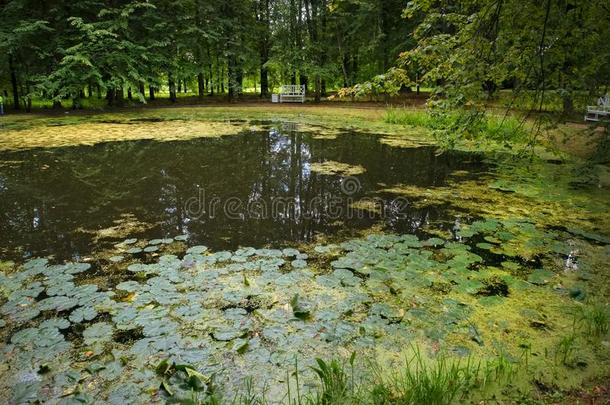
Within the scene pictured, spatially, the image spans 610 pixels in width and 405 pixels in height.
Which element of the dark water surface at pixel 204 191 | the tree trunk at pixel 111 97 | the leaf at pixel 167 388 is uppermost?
the tree trunk at pixel 111 97

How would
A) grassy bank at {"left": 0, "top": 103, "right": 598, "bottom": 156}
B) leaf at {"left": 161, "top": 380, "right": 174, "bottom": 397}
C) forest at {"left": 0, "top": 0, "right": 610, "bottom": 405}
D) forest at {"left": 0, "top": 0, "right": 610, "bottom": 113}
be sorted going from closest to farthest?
leaf at {"left": 161, "top": 380, "right": 174, "bottom": 397} < forest at {"left": 0, "top": 0, "right": 610, "bottom": 405} < forest at {"left": 0, "top": 0, "right": 610, "bottom": 113} < grassy bank at {"left": 0, "top": 103, "right": 598, "bottom": 156}

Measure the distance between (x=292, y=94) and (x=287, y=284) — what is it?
667 inches

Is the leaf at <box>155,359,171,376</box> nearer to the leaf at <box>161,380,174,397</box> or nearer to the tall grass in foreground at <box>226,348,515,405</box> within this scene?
the leaf at <box>161,380,174,397</box>

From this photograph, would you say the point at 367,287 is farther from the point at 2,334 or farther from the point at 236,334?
the point at 2,334

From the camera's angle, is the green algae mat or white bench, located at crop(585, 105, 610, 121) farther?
white bench, located at crop(585, 105, 610, 121)

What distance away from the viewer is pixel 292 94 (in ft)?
62.4

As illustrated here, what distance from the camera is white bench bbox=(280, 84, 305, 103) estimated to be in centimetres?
1878

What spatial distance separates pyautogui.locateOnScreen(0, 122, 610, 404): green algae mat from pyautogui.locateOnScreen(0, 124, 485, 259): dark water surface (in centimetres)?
4

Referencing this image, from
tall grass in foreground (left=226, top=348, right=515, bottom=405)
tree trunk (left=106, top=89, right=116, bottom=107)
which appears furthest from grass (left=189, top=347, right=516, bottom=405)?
tree trunk (left=106, top=89, right=116, bottom=107)

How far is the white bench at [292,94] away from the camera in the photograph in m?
18.8

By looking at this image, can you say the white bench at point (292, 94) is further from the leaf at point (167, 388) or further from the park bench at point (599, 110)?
the leaf at point (167, 388)

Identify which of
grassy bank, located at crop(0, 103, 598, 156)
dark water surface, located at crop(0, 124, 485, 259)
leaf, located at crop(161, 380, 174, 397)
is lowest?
leaf, located at crop(161, 380, 174, 397)

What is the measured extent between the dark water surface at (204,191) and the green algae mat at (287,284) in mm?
42

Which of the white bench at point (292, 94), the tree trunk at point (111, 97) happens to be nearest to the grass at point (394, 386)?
the tree trunk at point (111, 97)
